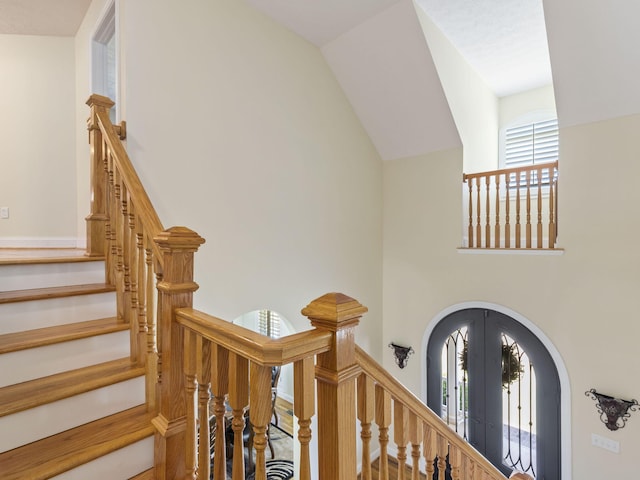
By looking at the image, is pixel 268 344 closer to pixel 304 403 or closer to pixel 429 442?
pixel 304 403

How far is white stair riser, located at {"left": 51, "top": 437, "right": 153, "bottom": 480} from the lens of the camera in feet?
4.25

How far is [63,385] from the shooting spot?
4.97ft

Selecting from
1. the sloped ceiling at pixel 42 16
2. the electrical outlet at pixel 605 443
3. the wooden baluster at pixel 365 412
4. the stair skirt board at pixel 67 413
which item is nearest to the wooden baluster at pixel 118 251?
the stair skirt board at pixel 67 413

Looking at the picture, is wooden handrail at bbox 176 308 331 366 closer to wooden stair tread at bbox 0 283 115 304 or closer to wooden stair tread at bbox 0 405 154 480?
wooden stair tread at bbox 0 405 154 480

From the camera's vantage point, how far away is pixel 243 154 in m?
3.25

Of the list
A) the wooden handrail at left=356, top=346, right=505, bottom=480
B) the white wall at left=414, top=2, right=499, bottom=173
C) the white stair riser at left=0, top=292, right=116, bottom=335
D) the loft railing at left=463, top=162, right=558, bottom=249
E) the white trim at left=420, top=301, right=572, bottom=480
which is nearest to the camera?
the wooden handrail at left=356, top=346, right=505, bottom=480

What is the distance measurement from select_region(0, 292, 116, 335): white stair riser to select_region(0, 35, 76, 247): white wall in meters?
2.35

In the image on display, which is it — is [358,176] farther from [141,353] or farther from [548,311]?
[141,353]

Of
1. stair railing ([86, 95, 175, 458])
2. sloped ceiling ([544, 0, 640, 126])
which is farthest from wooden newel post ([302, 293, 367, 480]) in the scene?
sloped ceiling ([544, 0, 640, 126])

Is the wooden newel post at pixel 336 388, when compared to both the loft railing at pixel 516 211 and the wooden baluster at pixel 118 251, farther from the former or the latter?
the loft railing at pixel 516 211

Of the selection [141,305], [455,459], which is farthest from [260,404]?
[455,459]

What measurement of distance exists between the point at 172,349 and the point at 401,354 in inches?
157

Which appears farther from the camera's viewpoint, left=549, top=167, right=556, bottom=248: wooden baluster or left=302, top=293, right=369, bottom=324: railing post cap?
left=549, top=167, right=556, bottom=248: wooden baluster

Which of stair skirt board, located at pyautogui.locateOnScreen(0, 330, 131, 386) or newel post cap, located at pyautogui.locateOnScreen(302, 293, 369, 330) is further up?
newel post cap, located at pyautogui.locateOnScreen(302, 293, 369, 330)
